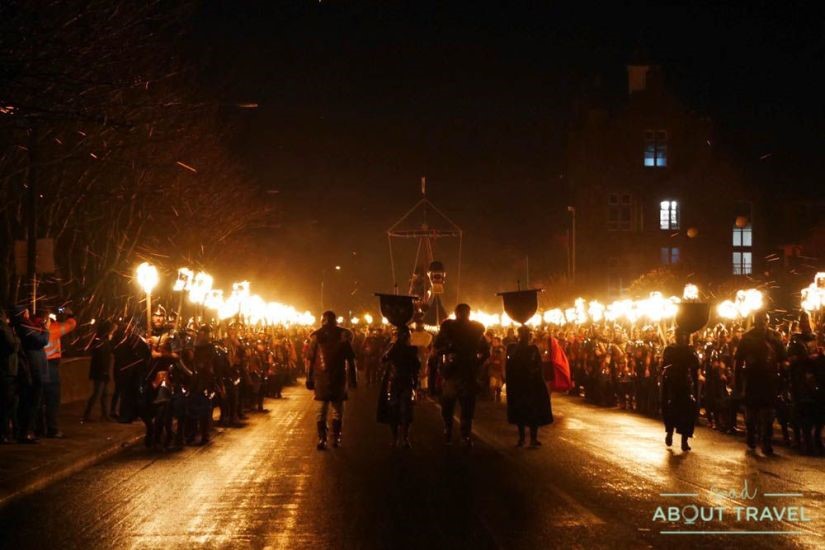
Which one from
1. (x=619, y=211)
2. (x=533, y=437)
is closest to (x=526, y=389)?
(x=533, y=437)

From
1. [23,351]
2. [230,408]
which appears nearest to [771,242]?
[230,408]

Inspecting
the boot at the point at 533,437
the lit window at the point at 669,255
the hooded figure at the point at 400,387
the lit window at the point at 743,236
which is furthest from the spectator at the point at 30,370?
the lit window at the point at 743,236

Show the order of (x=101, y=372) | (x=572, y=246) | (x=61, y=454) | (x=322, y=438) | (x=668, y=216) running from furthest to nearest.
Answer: (x=572, y=246) < (x=668, y=216) < (x=101, y=372) < (x=322, y=438) < (x=61, y=454)

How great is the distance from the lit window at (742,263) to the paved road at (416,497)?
59934 mm

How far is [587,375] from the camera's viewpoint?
114 ft

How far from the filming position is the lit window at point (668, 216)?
7962 centimetres

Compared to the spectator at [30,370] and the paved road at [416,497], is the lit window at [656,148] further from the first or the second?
the spectator at [30,370]

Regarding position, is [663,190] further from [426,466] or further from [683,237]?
[426,466]

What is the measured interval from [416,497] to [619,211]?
225 ft

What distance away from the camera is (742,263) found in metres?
78.8

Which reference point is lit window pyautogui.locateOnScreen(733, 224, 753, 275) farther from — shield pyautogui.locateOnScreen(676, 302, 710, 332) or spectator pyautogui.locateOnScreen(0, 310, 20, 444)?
spectator pyautogui.locateOnScreen(0, 310, 20, 444)

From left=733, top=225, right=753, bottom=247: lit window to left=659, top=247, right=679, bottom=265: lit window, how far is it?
12.2 feet

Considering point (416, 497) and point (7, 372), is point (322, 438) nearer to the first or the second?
point (7, 372)

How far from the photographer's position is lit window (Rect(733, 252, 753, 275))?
78.4 metres
